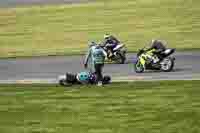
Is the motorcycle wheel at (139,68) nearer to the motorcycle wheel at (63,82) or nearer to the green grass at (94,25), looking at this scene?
the motorcycle wheel at (63,82)

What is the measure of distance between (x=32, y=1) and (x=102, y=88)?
2924 cm

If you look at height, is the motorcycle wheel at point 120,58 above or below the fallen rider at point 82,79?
below

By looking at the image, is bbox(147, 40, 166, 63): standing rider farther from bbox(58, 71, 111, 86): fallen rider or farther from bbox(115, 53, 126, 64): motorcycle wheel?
bbox(58, 71, 111, 86): fallen rider

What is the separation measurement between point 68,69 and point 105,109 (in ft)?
41.8

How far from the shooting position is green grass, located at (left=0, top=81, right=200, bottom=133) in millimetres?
14477

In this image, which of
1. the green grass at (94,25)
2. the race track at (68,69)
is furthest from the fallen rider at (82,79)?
the green grass at (94,25)

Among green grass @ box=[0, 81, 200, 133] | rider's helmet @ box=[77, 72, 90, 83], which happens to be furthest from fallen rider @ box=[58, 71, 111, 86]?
green grass @ box=[0, 81, 200, 133]

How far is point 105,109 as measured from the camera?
1684 centimetres

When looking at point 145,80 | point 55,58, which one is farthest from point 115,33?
point 145,80

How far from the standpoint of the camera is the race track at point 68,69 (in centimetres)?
2470

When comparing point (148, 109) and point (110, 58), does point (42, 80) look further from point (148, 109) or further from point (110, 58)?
point (148, 109)

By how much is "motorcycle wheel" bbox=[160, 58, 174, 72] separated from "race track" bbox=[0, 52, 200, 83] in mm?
265

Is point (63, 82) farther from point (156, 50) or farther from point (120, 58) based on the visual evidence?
point (120, 58)

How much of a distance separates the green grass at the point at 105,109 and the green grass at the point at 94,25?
14057mm
